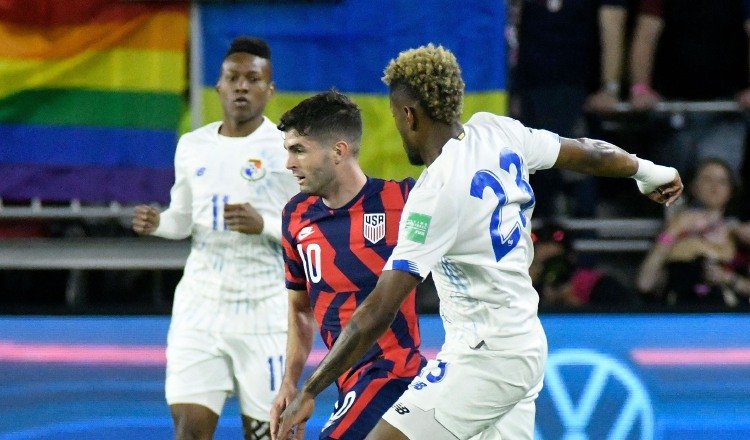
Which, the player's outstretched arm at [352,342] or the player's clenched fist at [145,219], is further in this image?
the player's clenched fist at [145,219]

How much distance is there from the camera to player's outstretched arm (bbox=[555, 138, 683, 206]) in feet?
15.2

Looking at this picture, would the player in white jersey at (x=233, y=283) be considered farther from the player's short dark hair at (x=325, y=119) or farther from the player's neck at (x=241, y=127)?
the player's short dark hair at (x=325, y=119)

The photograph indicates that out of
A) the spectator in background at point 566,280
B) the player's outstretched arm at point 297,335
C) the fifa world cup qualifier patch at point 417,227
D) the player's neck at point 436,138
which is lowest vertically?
the spectator in background at point 566,280

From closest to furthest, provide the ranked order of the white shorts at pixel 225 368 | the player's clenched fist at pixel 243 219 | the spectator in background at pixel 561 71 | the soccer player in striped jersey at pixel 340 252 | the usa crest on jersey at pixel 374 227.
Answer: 1. the soccer player in striped jersey at pixel 340 252
2. the usa crest on jersey at pixel 374 227
3. the player's clenched fist at pixel 243 219
4. the white shorts at pixel 225 368
5. the spectator in background at pixel 561 71

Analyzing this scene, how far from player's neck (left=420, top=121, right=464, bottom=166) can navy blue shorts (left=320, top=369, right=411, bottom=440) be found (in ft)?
2.71

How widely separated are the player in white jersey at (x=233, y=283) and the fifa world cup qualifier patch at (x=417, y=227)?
177 centimetres

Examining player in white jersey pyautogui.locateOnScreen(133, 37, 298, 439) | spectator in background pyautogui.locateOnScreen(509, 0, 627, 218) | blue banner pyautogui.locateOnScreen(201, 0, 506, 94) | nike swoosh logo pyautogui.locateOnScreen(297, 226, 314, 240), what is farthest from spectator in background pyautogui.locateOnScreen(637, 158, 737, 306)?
nike swoosh logo pyautogui.locateOnScreen(297, 226, 314, 240)

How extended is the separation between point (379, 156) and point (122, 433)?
2.01 m

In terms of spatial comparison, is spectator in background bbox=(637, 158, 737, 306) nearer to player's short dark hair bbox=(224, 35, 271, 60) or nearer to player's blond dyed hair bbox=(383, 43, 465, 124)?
player's short dark hair bbox=(224, 35, 271, 60)

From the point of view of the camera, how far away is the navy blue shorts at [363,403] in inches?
178

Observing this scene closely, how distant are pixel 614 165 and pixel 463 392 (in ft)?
3.49

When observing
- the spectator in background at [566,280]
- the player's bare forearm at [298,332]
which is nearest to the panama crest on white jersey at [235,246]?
the player's bare forearm at [298,332]

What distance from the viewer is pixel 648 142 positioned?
8.10 m

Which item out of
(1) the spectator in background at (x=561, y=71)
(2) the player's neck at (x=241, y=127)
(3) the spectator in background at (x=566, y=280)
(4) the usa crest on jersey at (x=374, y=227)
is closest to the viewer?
(4) the usa crest on jersey at (x=374, y=227)
